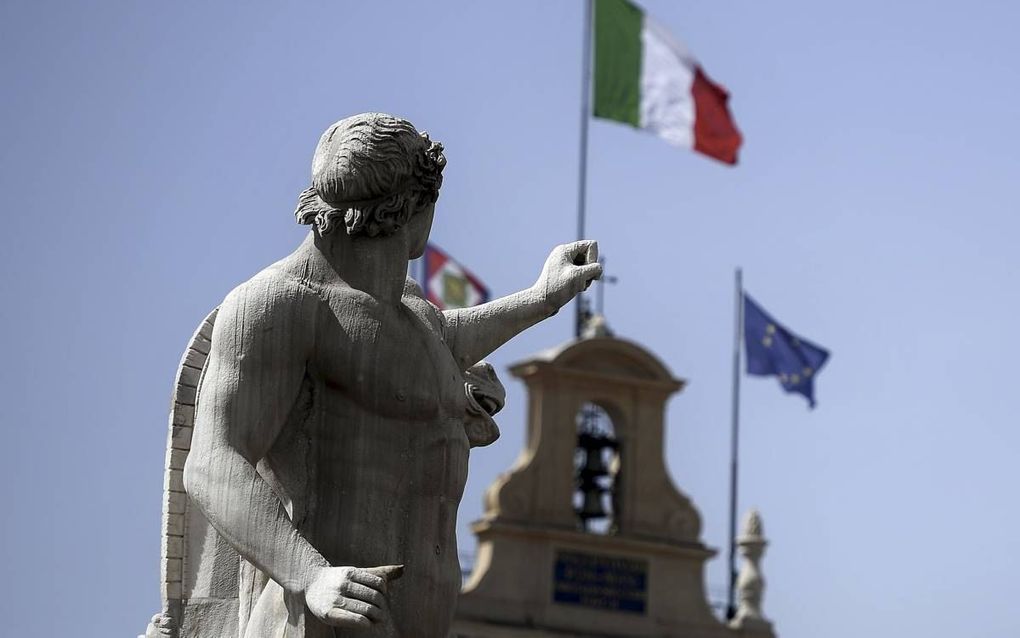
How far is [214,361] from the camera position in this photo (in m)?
5.84

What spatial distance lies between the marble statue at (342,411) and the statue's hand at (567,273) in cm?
41

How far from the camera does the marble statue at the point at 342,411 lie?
227 inches

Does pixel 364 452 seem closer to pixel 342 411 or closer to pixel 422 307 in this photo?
pixel 342 411

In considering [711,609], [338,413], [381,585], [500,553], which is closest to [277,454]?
[338,413]

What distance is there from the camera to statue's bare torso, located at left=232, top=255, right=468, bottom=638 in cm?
588

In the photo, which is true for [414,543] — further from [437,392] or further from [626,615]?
[626,615]

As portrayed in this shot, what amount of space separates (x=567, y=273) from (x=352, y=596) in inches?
48.6

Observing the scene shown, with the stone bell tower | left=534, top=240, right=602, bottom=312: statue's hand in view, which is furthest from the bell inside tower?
left=534, top=240, right=602, bottom=312: statue's hand

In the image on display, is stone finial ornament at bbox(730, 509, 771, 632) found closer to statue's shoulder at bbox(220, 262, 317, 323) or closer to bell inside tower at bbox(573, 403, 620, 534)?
bell inside tower at bbox(573, 403, 620, 534)

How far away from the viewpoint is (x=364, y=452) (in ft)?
19.4

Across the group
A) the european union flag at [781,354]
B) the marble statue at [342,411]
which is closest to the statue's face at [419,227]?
the marble statue at [342,411]

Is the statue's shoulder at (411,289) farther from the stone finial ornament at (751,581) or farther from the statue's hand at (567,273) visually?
the stone finial ornament at (751,581)

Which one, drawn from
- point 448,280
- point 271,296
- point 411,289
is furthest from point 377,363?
point 448,280

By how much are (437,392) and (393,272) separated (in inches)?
10.7
